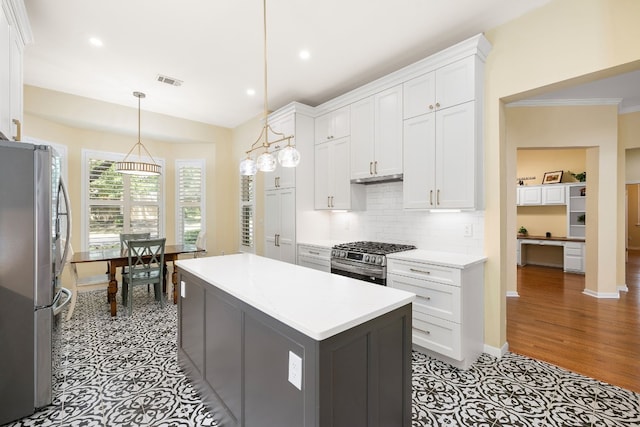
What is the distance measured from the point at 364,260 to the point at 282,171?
80.7 inches

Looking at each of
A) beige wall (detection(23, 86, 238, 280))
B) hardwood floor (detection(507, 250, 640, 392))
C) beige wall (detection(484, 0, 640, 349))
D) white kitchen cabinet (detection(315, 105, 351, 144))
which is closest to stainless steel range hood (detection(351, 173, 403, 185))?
white kitchen cabinet (detection(315, 105, 351, 144))

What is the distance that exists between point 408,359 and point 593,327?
11.1 feet

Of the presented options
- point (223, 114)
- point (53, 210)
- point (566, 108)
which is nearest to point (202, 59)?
point (223, 114)

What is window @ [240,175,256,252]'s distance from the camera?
547 centimetres

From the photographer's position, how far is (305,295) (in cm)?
160

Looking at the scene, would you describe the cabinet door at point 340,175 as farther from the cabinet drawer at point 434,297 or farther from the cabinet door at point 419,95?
the cabinet drawer at point 434,297

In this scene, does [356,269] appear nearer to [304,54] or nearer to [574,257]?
[304,54]

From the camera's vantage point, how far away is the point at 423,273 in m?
2.74

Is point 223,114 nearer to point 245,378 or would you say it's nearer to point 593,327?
point 245,378

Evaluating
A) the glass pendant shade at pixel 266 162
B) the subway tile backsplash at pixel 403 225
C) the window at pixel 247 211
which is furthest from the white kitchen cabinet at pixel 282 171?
the glass pendant shade at pixel 266 162

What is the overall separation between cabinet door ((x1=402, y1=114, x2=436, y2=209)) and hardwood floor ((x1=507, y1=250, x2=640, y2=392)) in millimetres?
1777

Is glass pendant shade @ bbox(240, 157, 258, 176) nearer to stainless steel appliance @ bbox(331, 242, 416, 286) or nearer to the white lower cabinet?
stainless steel appliance @ bbox(331, 242, 416, 286)

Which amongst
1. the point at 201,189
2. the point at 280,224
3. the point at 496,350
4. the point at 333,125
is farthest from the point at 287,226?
the point at 496,350

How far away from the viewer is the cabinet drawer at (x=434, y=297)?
250 cm
